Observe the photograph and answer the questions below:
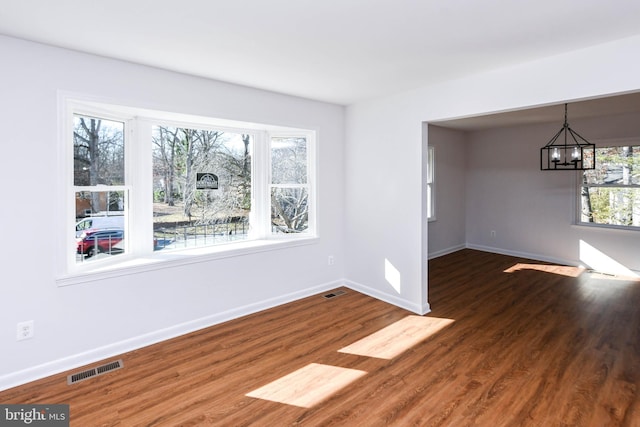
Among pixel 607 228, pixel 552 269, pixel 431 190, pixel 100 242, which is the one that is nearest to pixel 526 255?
pixel 552 269

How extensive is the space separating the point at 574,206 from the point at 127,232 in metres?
6.77

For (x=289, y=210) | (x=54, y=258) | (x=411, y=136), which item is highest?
(x=411, y=136)

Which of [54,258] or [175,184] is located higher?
[175,184]

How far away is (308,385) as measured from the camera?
8.34ft

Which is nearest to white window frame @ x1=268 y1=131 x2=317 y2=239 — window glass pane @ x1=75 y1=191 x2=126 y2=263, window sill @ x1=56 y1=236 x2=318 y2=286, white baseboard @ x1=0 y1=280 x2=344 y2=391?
window sill @ x1=56 y1=236 x2=318 y2=286

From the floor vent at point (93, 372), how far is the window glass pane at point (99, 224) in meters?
0.92

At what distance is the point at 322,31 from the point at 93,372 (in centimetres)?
308

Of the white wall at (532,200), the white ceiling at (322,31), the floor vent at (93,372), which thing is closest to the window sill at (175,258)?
the floor vent at (93,372)

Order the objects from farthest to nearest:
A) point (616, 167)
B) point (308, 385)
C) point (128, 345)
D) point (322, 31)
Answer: point (616, 167), point (128, 345), point (308, 385), point (322, 31)

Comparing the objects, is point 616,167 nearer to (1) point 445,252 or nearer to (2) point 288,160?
(1) point 445,252

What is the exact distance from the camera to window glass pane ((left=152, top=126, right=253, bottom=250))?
11.9ft

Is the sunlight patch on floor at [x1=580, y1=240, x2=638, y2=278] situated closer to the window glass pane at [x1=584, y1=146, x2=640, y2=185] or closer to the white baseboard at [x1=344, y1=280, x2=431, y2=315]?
the window glass pane at [x1=584, y1=146, x2=640, y2=185]

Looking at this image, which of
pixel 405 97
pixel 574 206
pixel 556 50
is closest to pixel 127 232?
pixel 405 97

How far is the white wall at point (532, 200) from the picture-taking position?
18.0 feet
